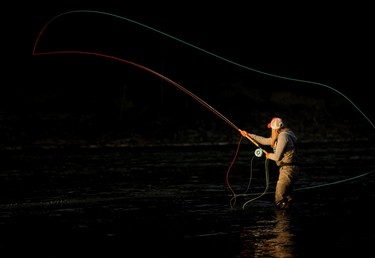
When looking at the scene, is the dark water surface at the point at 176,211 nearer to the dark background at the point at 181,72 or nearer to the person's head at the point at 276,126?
the person's head at the point at 276,126

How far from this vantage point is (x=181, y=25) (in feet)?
139

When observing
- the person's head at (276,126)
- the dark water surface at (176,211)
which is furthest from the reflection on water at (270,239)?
the person's head at (276,126)

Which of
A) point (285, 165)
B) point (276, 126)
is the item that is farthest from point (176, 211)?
point (276, 126)

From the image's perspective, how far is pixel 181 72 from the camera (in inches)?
1783

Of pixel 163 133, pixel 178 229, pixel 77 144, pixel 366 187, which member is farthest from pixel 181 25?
pixel 178 229

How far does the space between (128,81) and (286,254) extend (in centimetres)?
3499

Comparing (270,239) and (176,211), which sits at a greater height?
(176,211)

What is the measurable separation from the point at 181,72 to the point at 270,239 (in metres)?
35.2

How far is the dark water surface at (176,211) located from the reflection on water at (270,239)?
14mm

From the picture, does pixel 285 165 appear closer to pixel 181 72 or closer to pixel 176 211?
pixel 176 211

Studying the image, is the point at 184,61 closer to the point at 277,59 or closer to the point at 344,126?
the point at 277,59

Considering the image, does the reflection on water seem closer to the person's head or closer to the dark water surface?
the dark water surface

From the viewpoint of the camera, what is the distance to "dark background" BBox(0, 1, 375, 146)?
36844 millimetres

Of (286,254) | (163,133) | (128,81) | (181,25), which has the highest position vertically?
(181,25)
